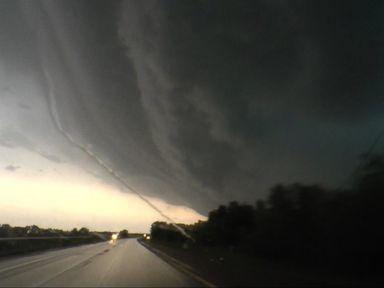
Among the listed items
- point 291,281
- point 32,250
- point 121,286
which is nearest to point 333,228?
point 291,281

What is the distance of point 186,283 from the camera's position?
65.7ft

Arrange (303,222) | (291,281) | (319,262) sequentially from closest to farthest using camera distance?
(291,281) → (319,262) → (303,222)

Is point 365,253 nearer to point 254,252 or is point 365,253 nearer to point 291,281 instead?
point 291,281

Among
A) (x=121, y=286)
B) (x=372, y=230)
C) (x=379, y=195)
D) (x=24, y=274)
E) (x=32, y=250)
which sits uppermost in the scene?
(x=32, y=250)

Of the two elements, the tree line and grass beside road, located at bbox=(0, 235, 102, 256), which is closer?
the tree line

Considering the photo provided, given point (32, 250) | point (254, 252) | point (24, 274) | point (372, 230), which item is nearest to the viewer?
point (372, 230)

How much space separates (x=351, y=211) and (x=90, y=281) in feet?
33.3

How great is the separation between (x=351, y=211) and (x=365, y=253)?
5.65 ft

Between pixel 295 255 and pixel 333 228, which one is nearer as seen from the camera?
pixel 333 228

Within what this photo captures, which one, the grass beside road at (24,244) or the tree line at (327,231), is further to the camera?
the grass beside road at (24,244)

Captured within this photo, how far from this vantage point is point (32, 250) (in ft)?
171

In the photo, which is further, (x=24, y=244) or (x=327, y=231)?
(x=24, y=244)

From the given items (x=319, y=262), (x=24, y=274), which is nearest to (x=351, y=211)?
(x=319, y=262)

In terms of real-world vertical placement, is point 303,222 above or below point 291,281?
above
